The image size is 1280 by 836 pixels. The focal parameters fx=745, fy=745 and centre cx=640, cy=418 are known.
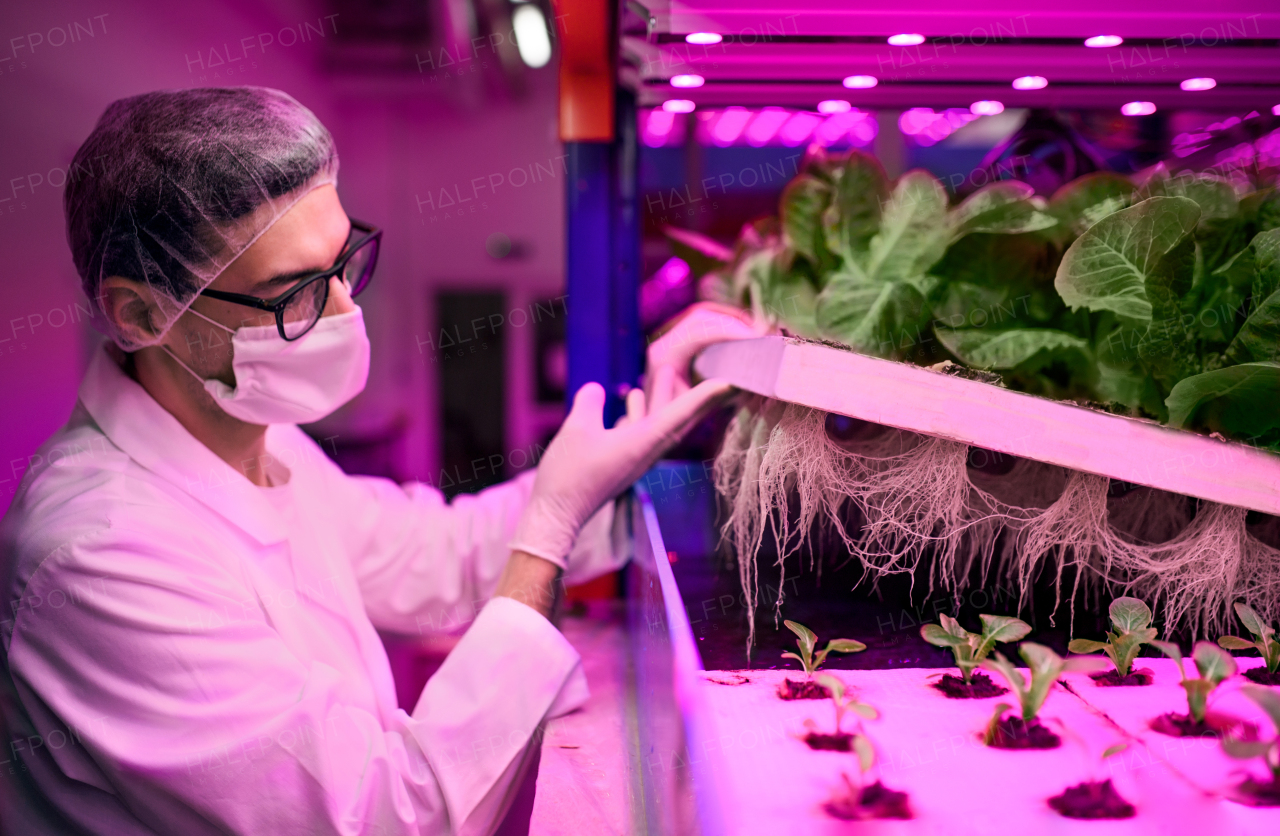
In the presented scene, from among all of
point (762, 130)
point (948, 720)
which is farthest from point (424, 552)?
point (762, 130)

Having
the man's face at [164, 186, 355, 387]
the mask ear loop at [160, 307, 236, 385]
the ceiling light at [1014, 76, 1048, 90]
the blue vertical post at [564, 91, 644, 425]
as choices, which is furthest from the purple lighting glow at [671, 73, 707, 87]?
the mask ear loop at [160, 307, 236, 385]

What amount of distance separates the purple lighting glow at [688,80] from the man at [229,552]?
308 millimetres

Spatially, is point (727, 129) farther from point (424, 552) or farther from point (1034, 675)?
point (1034, 675)

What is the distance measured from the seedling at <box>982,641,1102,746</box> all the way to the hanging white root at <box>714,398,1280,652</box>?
0.64 feet

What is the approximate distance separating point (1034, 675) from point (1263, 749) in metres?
0.12

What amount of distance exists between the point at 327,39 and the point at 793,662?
5260mm

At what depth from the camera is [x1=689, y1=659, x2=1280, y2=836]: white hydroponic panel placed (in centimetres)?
43

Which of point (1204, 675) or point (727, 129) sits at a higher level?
→ point (727, 129)

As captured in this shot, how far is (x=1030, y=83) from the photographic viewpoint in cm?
89

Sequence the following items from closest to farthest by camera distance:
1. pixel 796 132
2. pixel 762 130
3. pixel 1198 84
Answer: pixel 1198 84 < pixel 762 130 < pixel 796 132

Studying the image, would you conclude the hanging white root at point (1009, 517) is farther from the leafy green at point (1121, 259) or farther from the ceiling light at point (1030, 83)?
the ceiling light at point (1030, 83)

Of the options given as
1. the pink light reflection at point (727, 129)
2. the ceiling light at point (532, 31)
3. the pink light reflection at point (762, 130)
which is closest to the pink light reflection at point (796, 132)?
the pink light reflection at point (762, 130)

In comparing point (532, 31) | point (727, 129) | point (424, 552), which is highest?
point (532, 31)

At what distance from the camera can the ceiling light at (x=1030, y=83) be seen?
2.86ft
